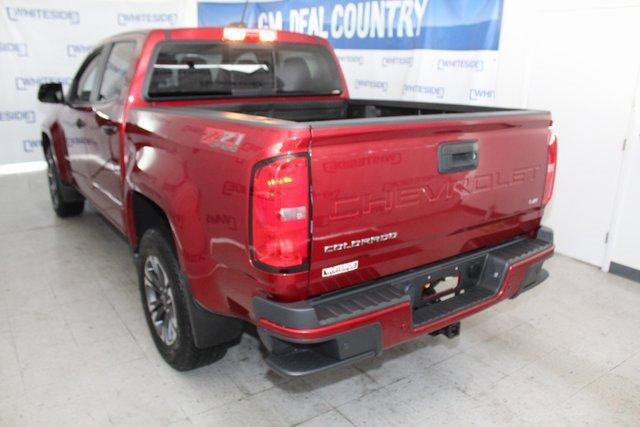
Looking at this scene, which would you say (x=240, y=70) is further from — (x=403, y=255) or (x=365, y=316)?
(x=365, y=316)

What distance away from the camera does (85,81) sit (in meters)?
4.12

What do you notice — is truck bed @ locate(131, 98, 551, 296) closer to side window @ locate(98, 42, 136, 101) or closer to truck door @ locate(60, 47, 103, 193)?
side window @ locate(98, 42, 136, 101)

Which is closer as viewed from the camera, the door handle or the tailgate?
the tailgate

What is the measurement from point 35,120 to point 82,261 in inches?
183

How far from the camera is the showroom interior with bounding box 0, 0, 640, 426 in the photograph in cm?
195

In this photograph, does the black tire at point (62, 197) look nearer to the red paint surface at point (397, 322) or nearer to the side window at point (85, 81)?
the side window at point (85, 81)

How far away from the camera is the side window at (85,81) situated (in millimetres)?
3967

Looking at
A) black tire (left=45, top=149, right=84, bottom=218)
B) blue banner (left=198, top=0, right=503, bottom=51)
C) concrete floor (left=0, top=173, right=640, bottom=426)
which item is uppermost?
blue banner (left=198, top=0, right=503, bottom=51)

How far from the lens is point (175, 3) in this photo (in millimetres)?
8789

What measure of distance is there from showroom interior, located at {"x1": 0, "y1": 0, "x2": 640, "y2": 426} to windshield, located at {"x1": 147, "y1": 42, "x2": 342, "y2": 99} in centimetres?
3

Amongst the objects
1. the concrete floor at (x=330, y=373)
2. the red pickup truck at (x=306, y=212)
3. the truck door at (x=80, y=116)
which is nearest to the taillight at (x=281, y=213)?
the red pickup truck at (x=306, y=212)

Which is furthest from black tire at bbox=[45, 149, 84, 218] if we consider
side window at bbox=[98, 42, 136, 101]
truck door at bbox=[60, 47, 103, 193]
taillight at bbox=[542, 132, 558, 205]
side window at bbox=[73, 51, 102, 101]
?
taillight at bbox=[542, 132, 558, 205]

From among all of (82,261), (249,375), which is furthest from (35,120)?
(249,375)

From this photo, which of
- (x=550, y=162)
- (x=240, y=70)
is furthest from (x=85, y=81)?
(x=550, y=162)
